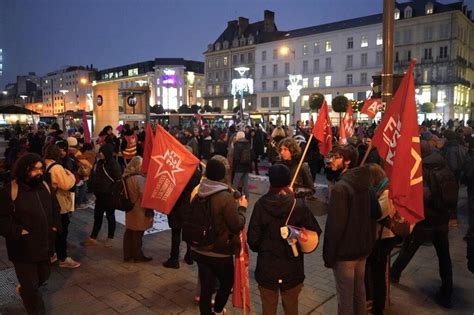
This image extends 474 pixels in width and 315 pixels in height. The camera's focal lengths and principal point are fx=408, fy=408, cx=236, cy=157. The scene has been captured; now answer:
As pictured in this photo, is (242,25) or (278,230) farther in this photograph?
(242,25)

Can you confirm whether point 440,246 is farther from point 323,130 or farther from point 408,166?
point 323,130

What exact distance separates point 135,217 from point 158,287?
124 centimetres

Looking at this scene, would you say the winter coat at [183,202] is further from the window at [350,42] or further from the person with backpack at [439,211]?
the window at [350,42]

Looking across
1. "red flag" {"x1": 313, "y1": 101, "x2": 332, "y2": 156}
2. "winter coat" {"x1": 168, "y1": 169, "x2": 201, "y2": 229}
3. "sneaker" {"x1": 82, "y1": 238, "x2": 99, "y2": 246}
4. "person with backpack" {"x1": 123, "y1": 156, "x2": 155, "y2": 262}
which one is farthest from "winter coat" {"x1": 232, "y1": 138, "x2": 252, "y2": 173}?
"winter coat" {"x1": 168, "y1": 169, "x2": 201, "y2": 229}

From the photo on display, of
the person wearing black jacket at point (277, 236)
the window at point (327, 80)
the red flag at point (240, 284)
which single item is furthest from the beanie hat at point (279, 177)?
the window at point (327, 80)

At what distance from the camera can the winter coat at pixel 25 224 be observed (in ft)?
12.3

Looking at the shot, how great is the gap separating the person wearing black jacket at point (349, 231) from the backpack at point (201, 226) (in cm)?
106

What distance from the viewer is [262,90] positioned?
2881 inches

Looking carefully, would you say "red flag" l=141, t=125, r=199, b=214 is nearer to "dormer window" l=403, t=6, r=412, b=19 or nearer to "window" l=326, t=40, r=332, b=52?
"window" l=326, t=40, r=332, b=52

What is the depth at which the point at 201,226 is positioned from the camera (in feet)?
12.4

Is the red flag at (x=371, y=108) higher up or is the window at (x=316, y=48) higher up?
the window at (x=316, y=48)

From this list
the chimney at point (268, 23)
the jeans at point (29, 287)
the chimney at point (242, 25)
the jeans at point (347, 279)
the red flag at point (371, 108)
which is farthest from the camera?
the chimney at point (242, 25)

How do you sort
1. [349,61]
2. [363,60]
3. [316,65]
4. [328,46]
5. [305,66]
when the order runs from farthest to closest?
[305,66], [316,65], [328,46], [349,61], [363,60]

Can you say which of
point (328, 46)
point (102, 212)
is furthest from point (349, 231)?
point (328, 46)
